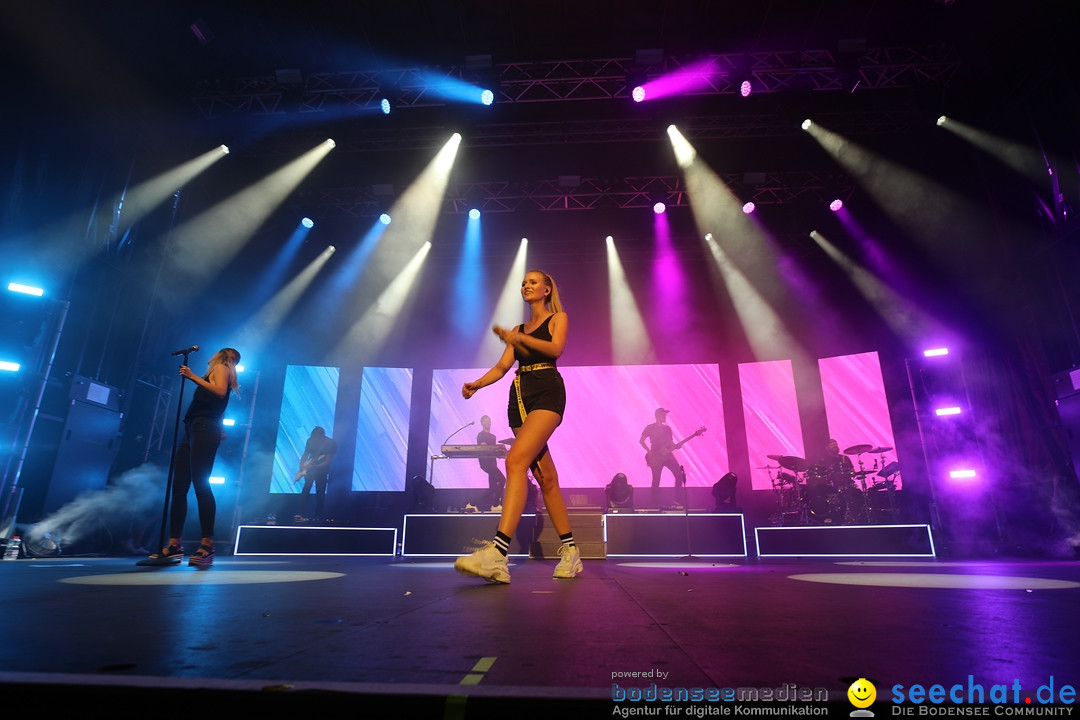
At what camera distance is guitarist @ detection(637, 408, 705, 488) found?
9.43 m

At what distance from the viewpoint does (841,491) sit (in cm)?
812

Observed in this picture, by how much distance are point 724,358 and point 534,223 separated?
4846 millimetres

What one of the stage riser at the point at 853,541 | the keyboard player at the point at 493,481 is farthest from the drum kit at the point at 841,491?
the keyboard player at the point at 493,481

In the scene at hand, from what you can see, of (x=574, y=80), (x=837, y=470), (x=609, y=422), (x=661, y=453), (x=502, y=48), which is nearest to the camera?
(x=502, y=48)

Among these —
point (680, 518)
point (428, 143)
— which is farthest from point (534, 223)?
point (680, 518)

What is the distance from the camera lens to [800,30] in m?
6.50

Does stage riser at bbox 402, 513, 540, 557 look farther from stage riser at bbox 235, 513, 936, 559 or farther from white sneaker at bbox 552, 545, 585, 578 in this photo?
white sneaker at bbox 552, 545, 585, 578

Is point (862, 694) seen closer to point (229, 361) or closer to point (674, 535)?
point (229, 361)

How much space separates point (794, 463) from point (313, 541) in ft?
25.2

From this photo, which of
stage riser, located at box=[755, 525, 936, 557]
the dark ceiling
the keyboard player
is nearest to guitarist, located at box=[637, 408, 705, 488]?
stage riser, located at box=[755, 525, 936, 557]

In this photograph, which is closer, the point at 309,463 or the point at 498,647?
the point at 498,647

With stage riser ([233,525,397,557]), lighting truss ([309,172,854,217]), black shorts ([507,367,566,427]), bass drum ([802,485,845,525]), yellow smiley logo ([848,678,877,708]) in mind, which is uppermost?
lighting truss ([309,172,854,217])

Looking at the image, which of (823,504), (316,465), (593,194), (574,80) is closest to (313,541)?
(316,465)

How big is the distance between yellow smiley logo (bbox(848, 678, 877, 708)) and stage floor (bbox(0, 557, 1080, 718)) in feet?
0.04
